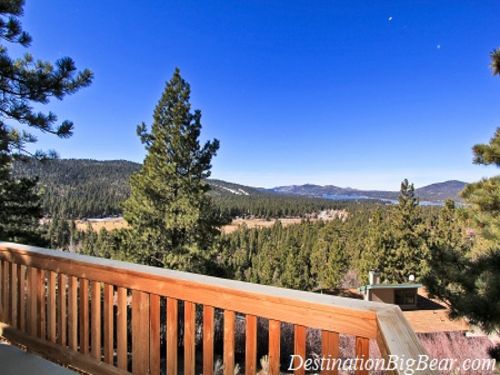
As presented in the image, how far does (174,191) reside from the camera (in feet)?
39.6

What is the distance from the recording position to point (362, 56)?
15680 millimetres

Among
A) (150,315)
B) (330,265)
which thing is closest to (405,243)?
(330,265)

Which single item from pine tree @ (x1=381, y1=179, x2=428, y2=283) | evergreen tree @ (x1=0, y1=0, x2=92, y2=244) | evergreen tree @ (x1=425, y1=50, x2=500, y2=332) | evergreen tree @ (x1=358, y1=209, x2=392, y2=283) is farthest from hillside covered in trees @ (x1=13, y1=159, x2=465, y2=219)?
evergreen tree @ (x1=425, y1=50, x2=500, y2=332)

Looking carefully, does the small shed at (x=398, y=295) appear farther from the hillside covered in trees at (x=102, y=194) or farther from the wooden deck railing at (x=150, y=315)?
the hillside covered in trees at (x=102, y=194)

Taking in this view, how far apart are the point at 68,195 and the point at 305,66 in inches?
2397

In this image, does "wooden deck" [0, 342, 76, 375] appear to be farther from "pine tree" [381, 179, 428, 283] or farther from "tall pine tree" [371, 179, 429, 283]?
"pine tree" [381, 179, 428, 283]

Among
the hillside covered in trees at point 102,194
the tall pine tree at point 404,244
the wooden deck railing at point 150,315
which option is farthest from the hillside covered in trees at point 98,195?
the wooden deck railing at point 150,315

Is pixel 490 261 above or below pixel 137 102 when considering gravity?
below

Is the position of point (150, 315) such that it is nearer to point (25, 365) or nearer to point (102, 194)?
point (25, 365)

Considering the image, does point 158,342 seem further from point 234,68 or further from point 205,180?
point 234,68

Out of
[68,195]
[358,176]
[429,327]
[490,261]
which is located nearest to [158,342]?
[490,261]

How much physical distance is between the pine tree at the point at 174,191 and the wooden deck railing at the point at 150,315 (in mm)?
9321

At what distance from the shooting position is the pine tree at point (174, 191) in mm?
11539

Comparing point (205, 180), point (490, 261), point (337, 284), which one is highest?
point (205, 180)
